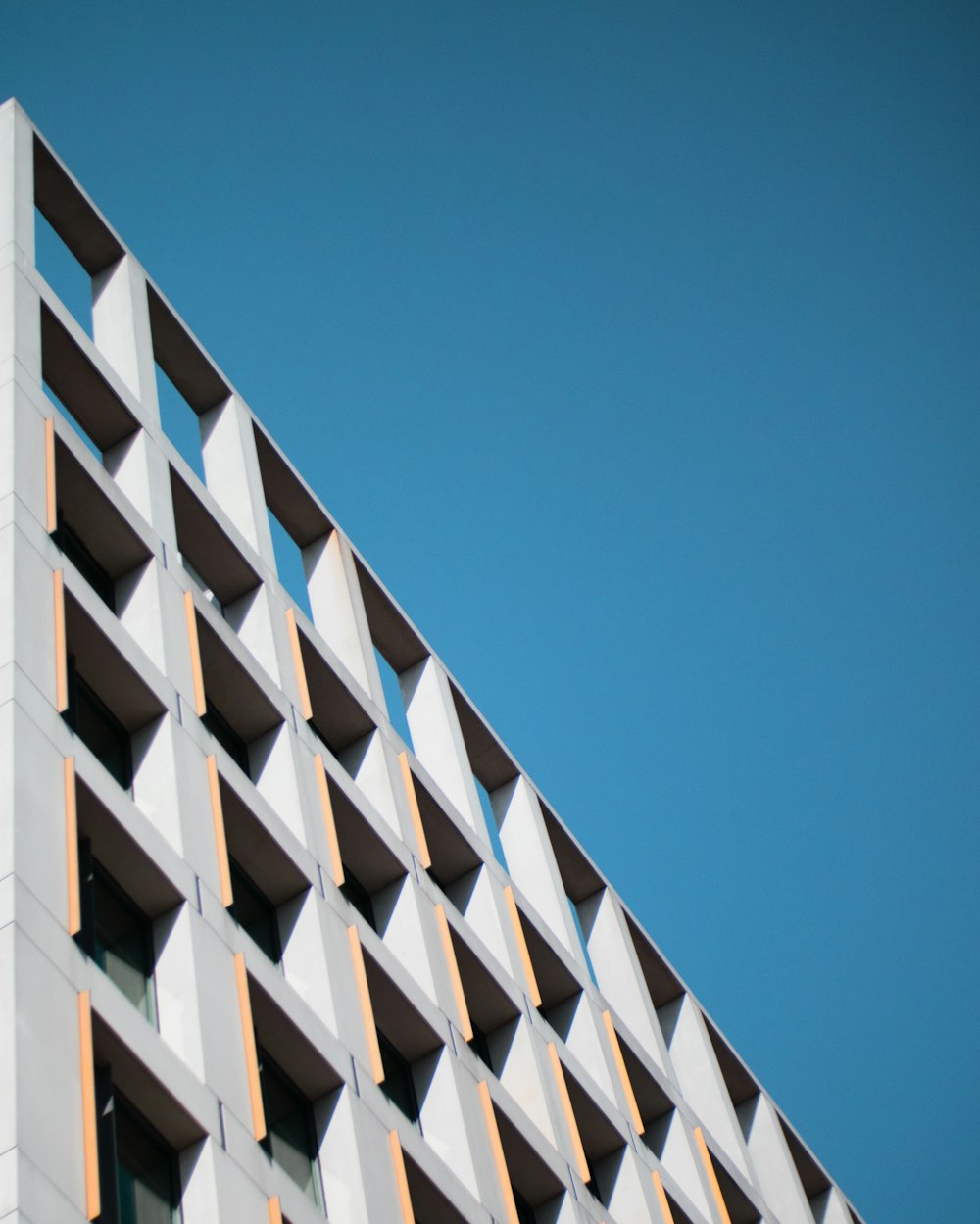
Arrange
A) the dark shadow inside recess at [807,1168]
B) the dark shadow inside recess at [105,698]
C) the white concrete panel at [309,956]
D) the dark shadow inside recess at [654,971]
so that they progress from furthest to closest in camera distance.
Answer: the dark shadow inside recess at [807,1168], the dark shadow inside recess at [654,971], the white concrete panel at [309,956], the dark shadow inside recess at [105,698]

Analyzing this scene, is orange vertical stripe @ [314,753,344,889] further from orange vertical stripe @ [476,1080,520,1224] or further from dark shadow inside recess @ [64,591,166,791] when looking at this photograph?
dark shadow inside recess @ [64,591,166,791]

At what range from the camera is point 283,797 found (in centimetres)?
3186

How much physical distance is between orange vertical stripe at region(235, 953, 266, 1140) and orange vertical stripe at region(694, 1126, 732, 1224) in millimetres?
18121

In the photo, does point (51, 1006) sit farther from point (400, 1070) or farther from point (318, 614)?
point (318, 614)

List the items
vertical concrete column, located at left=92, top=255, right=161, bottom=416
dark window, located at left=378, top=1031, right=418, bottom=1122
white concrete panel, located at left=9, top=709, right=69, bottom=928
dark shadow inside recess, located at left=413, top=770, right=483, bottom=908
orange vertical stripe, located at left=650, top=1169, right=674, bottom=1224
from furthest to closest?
1. dark shadow inside recess, located at left=413, top=770, right=483, bottom=908
2. orange vertical stripe, located at left=650, top=1169, right=674, bottom=1224
3. vertical concrete column, located at left=92, top=255, right=161, bottom=416
4. dark window, located at left=378, top=1031, right=418, bottom=1122
5. white concrete panel, located at left=9, top=709, right=69, bottom=928

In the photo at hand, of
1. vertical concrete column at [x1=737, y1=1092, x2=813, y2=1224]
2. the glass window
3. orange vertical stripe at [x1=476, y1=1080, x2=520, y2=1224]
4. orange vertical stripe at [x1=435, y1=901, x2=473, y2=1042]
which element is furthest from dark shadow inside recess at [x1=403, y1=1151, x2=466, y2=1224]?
vertical concrete column at [x1=737, y1=1092, x2=813, y2=1224]

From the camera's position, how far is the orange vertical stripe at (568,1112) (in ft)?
113

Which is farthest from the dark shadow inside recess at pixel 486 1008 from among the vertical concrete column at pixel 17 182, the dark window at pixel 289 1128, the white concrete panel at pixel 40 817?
the vertical concrete column at pixel 17 182

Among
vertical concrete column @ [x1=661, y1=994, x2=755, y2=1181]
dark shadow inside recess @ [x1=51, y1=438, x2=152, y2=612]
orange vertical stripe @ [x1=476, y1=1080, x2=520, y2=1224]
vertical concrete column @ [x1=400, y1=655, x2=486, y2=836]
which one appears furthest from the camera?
vertical concrete column @ [x1=661, y1=994, x2=755, y2=1181]

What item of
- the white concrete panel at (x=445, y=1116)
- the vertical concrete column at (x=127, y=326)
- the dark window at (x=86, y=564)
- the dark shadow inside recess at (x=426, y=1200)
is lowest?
the dark shadow inside recess at (x=426, y=1200)

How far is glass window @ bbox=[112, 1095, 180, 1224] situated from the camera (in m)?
21.7

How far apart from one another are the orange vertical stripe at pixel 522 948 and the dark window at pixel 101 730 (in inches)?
498

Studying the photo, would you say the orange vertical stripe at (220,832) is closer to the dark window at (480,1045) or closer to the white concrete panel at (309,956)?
the white concrete panel at (309,956)

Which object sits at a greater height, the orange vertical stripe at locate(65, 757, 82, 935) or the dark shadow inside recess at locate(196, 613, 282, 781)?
the dark shadow inside recess at locate(196, 613, 282, 781)
